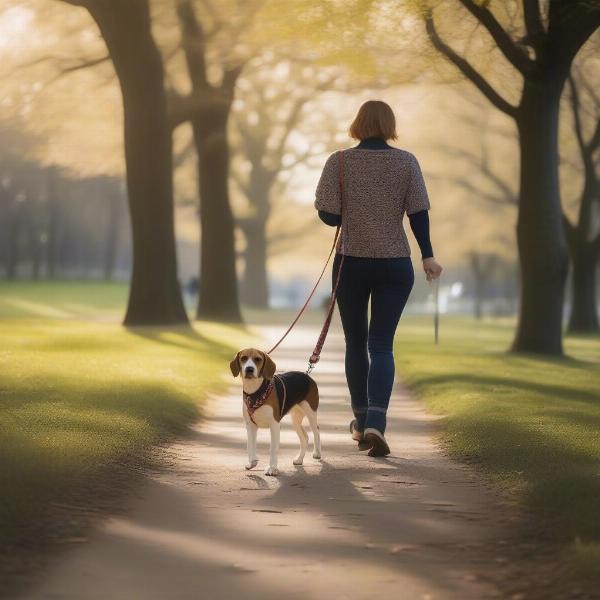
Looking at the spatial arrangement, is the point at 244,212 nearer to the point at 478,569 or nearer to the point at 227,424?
the point at 227,424

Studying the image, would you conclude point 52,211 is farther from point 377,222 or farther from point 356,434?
point 377,222

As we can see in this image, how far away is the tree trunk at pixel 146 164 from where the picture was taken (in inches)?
993

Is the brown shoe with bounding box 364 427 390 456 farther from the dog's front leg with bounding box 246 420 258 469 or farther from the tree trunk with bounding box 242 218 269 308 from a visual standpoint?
the tree trunk with bounding box 242 218 269 308

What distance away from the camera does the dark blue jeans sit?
8.85m

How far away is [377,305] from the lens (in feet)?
29.1

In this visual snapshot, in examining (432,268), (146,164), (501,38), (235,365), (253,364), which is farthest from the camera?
(146,164)

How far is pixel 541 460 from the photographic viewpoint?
345 inches

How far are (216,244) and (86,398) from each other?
21941 millimetres

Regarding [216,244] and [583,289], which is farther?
[583,289]

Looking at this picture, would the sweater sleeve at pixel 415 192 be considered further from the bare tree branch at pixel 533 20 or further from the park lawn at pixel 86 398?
the bare tree branch at pixel 533 20

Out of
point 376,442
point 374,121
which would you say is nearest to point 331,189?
point 374,121

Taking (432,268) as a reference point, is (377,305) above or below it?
below

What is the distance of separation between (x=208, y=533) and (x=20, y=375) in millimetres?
8405

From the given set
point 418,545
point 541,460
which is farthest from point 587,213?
point 418,545
